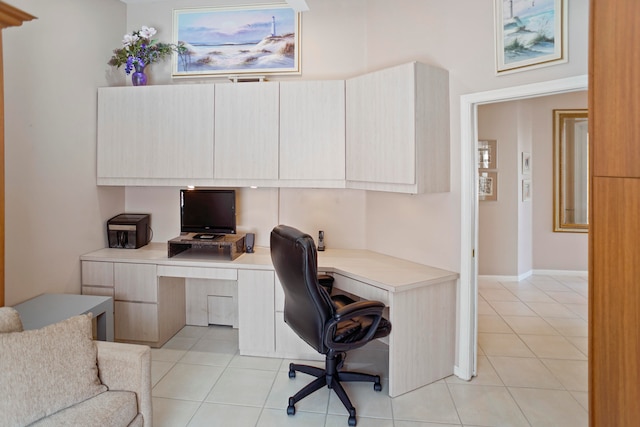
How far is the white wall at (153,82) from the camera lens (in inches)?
113

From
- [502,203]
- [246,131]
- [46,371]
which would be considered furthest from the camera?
[502,203]

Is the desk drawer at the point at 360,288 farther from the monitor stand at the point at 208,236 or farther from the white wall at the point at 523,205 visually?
the white wall at the point at 523,205

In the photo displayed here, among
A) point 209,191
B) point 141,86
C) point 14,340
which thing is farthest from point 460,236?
point 141,86

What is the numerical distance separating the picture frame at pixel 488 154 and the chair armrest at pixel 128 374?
16.5 feet

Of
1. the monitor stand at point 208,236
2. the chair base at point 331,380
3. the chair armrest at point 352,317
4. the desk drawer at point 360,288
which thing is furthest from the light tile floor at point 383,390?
the monitor stand at point 208,236

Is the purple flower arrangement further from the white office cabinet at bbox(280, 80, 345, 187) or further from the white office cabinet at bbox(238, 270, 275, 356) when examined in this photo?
the white office cabinet at bbox(238, 270, 275, 356)

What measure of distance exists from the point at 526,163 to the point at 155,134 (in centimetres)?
490

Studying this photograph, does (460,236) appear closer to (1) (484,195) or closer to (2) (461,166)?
(2) (461,166)

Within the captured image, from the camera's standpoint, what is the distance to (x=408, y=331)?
2.85 meters

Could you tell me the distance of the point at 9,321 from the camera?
201 centimetres

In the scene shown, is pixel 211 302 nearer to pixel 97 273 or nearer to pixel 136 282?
pixel 136 282

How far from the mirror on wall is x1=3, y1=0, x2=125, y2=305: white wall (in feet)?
19.0

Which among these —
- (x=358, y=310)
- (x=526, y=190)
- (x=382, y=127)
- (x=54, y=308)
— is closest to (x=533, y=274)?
(x=526, y=190)

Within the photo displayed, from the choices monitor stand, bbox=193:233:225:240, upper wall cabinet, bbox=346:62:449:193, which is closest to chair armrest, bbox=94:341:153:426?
monitor stand, bbox=193:233:225:240
